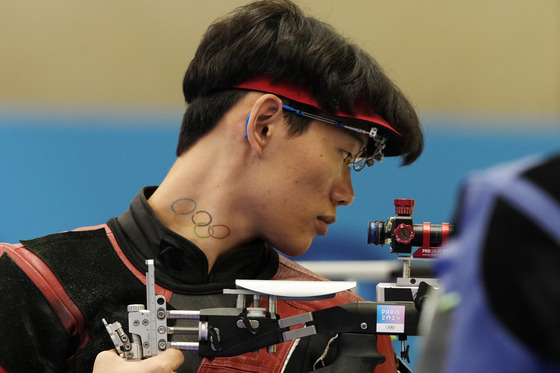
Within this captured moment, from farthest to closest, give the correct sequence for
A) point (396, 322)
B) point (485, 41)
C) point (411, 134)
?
point (485, 41)
point (411, 134)
point (396, 322)

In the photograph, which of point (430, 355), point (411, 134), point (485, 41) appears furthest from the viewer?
point (485, 41)

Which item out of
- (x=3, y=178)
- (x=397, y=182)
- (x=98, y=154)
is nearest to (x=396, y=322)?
(x=397, y=182)

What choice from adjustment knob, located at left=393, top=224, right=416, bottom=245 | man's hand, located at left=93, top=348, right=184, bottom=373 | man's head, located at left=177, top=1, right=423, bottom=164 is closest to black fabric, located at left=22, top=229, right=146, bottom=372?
man's hand, located at left=93, top=348, right=184, bottom=373

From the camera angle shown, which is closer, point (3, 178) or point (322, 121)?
point (322, 121)

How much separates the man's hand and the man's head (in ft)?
1.54

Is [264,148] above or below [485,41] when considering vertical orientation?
below

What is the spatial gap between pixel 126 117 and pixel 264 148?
89 cm

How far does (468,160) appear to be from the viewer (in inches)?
81.3

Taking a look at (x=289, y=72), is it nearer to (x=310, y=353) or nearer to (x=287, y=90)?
(x=287, y=90)

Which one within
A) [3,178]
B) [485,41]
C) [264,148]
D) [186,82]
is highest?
[485,41]

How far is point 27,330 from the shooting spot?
49.3 inches

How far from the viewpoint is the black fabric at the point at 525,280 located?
1.14ft

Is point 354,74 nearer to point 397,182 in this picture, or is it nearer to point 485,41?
point 397,182

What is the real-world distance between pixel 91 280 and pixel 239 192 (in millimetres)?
321
